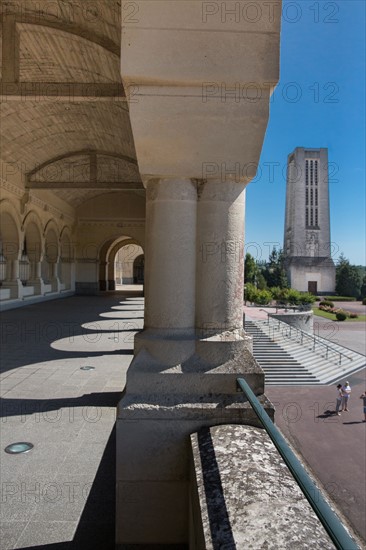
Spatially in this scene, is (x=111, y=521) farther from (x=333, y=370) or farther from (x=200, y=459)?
(x=333, y=370)

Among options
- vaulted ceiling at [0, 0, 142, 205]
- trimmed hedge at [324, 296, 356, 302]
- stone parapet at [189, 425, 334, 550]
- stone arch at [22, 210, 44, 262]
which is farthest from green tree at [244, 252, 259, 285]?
stone parapet at [189, 425, 334, 550]

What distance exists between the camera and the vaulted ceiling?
7676 mm

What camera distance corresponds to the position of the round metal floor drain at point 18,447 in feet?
11.5

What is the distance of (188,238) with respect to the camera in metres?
2.24

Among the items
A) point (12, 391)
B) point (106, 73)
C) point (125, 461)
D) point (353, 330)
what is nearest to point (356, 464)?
point (12, 391)

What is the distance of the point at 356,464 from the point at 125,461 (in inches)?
297

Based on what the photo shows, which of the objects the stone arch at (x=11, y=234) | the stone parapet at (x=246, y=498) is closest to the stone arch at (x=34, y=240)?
the stone arch at (x=11, y=234)

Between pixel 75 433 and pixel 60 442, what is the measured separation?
0.72 feet

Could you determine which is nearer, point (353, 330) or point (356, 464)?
point (356, 464)

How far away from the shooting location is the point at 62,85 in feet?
27.5

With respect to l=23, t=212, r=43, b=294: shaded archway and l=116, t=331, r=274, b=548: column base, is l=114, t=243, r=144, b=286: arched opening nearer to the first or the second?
l=23, t=212, r=43, b=294: shaded archway

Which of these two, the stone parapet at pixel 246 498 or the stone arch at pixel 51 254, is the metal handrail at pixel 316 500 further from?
the stone arch at pixel 51 254

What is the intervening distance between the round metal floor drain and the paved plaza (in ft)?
0.18

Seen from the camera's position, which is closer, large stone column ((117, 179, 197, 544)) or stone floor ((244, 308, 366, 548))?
large stone column ((117, 179, 197, 544))
